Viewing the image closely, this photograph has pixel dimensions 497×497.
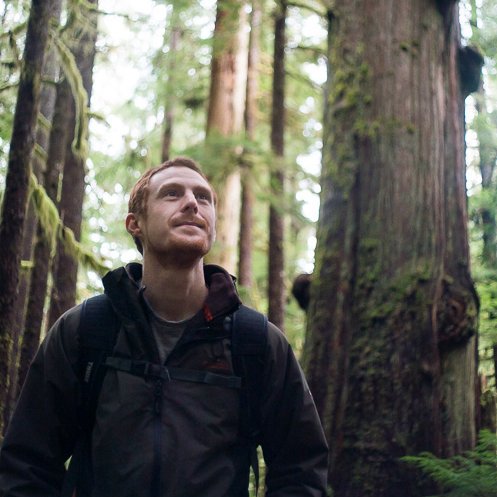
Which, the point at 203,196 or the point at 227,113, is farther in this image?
the point at 227,113

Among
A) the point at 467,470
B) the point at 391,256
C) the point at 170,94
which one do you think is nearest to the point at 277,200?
the point at 170,94

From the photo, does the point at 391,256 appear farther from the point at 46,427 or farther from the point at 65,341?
the point at 46,427

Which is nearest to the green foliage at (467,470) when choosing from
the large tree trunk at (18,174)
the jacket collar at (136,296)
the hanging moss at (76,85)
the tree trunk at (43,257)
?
the jacket collar at (136,296)

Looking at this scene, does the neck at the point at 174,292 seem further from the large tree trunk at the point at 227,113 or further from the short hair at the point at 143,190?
the large tree trunk at the point at 227,113

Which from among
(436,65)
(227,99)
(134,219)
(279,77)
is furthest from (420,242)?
(227,99)

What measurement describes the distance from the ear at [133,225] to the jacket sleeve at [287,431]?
743 millimetres

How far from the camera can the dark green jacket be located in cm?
270

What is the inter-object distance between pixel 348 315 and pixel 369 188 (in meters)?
1.05

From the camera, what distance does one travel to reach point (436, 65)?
21.0 feet

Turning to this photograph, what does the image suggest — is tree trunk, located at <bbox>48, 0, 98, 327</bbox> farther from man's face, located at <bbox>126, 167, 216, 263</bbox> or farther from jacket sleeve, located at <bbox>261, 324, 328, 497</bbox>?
jacket sleeve, located at <bbox>261, 324, 328, 497</bbox>

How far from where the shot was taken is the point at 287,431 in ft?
9.76

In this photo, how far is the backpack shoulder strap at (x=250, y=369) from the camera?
2855mm

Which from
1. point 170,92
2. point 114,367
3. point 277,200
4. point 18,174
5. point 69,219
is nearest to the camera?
point 114,367

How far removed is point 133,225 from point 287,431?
1.10 m
